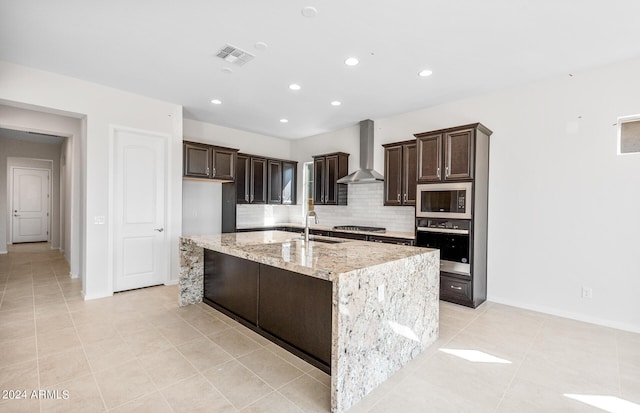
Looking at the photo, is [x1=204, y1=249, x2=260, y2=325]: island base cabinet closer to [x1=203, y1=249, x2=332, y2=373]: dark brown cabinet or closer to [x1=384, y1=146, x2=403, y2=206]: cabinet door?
[x1=203, y1=249, x2=332, y2=373]: dark brown cabinet

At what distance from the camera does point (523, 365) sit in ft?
8.16

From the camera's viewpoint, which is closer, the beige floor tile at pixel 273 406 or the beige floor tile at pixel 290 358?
the beige floor tile at pixel 273 406

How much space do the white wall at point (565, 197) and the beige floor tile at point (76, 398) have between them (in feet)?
14.7

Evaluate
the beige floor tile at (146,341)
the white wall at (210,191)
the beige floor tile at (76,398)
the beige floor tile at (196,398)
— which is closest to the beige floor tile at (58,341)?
the beige floor tile at (146,341)

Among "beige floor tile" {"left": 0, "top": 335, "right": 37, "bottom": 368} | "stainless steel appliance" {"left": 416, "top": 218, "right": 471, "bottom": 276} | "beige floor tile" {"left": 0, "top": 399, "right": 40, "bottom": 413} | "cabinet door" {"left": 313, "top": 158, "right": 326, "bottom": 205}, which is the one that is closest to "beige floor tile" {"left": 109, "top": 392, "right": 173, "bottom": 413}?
"beige floor tile" {"left": 0, "top": 399, "right": 40, "bottom": 413}

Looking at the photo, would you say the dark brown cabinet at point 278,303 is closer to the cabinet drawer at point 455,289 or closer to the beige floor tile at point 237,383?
the beige floor tile at point 237,383

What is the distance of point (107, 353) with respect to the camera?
262 centimetres

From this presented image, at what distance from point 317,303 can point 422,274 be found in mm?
970

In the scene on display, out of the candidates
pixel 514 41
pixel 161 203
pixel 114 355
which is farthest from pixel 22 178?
pixel 514 41

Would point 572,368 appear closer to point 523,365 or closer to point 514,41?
point 523,365

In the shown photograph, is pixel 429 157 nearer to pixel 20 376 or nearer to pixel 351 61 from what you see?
A: pixel 351 61

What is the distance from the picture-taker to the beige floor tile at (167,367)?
2.25 m

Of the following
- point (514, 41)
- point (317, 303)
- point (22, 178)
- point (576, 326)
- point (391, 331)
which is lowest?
point (576, 326)

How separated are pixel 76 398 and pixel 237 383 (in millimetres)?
1044
